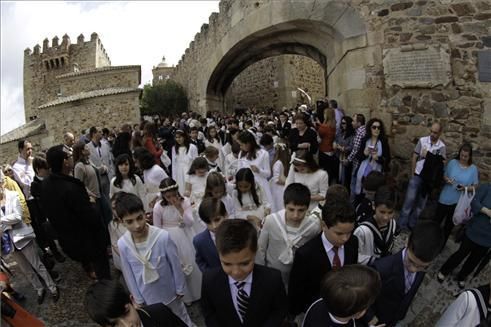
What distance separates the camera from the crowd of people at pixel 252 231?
1.80 m

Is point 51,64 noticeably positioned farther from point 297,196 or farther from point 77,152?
point 297,196

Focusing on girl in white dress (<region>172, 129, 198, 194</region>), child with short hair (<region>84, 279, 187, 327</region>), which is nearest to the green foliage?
girl in white dress (<region>172, 129, 198, 194</region>)

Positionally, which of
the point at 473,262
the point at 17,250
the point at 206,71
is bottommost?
the point at 473,262

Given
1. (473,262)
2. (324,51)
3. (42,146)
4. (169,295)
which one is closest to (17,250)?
(169,295)

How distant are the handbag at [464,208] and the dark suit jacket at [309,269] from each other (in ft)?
8.93

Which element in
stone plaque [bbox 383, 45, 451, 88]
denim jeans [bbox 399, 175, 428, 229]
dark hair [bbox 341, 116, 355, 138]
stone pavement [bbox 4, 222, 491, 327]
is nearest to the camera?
stone pavement [bbox 4, 222, 491, 327]

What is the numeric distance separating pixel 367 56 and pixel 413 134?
164 cm

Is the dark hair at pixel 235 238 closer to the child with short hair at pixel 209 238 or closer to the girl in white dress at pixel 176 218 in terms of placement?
the child with short hair at pixel 209 238

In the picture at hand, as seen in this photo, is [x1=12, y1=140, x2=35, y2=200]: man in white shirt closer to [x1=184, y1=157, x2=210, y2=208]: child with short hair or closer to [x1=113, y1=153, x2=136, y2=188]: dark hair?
[x1=113, y1=153, x2=136, y2=188]: dark hair

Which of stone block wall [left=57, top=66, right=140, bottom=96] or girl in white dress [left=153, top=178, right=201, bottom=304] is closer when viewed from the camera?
girl in white dress [left=153, top=178, right=201, bottom=304]

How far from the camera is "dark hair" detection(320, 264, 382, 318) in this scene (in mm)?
1521

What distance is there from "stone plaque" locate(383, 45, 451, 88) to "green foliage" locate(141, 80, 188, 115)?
11.6 metres

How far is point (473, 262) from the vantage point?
376 centimetres

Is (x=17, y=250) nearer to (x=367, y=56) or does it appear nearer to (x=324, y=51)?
(x=367, y=56)
